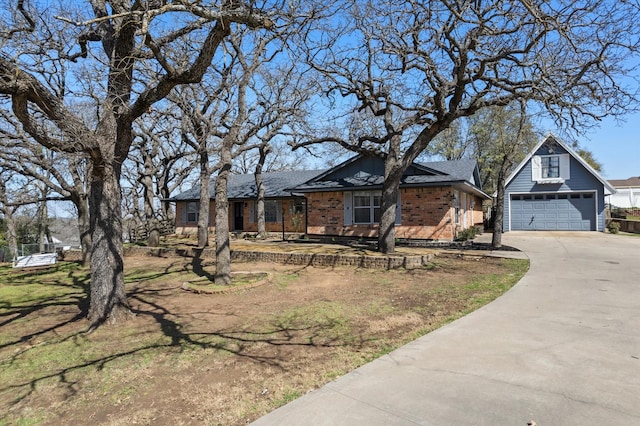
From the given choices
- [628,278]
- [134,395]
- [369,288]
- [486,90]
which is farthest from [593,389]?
[486,90]

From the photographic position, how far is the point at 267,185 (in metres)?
26.3

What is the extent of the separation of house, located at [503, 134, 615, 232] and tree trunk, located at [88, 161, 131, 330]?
23.9m

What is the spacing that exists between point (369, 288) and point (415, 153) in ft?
19.8

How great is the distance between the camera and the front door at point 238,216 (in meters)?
26.3

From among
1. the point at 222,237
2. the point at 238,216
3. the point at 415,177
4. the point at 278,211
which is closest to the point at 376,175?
the point at 415,177

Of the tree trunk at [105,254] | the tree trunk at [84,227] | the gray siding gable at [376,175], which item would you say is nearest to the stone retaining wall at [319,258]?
the tree trunk at [84,227]

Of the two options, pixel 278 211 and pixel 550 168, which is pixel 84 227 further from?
pixel 550 168

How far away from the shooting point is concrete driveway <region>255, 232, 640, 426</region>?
3.07m

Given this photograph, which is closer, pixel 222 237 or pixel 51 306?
pixel 51 306

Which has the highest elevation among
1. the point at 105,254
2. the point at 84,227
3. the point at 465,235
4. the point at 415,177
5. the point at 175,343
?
the point at 415,177

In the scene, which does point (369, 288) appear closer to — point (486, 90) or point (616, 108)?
point (486, 90)

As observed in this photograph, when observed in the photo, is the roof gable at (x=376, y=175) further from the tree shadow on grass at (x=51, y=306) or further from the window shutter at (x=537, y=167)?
the tree shadow on grass at (x=51, y=306)

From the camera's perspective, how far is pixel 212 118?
53.4 ft

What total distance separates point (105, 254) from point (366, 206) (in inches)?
556
